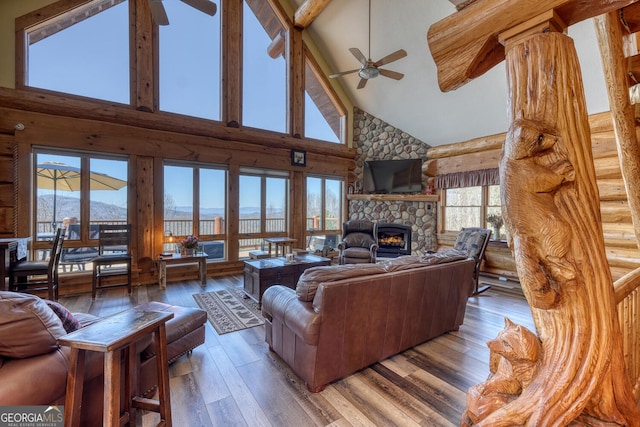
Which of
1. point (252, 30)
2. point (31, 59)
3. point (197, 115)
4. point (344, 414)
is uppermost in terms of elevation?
point (252, 30)

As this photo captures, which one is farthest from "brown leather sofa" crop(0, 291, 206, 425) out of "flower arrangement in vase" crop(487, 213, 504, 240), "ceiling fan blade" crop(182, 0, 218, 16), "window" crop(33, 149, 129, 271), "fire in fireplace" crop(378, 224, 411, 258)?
"flower arrangement in vase" crop(487, 213, 504, 240)

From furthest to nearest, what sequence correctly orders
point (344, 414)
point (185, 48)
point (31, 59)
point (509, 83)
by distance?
1. point (185, 48)
2. point (31, 59)
3. point (344, 414)
4. point (509, 83)

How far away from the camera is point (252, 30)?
6312 mm

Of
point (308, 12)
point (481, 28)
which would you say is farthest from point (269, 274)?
point (308, 12)

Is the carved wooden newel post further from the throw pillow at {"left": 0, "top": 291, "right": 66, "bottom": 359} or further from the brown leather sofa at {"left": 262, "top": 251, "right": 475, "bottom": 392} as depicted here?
the throw pillow at {"left": 0, "top": 291, "right": 66, "bottom": 359}

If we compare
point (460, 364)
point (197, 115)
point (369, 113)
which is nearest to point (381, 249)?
point (369, 113)

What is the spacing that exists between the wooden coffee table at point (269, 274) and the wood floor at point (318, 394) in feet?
2.50

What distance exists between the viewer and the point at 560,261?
968mm

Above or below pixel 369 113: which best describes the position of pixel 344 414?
below

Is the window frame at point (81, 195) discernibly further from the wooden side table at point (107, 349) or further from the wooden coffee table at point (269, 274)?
the wooden side table at point (107, 349)

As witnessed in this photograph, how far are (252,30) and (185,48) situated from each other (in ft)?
5.45

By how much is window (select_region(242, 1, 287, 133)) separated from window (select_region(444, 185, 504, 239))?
14.2 feet

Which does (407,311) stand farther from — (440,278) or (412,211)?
(412,211)

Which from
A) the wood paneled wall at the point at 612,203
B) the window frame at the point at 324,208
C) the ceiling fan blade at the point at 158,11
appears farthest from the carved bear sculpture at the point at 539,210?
the window frame at the point at 324,208
